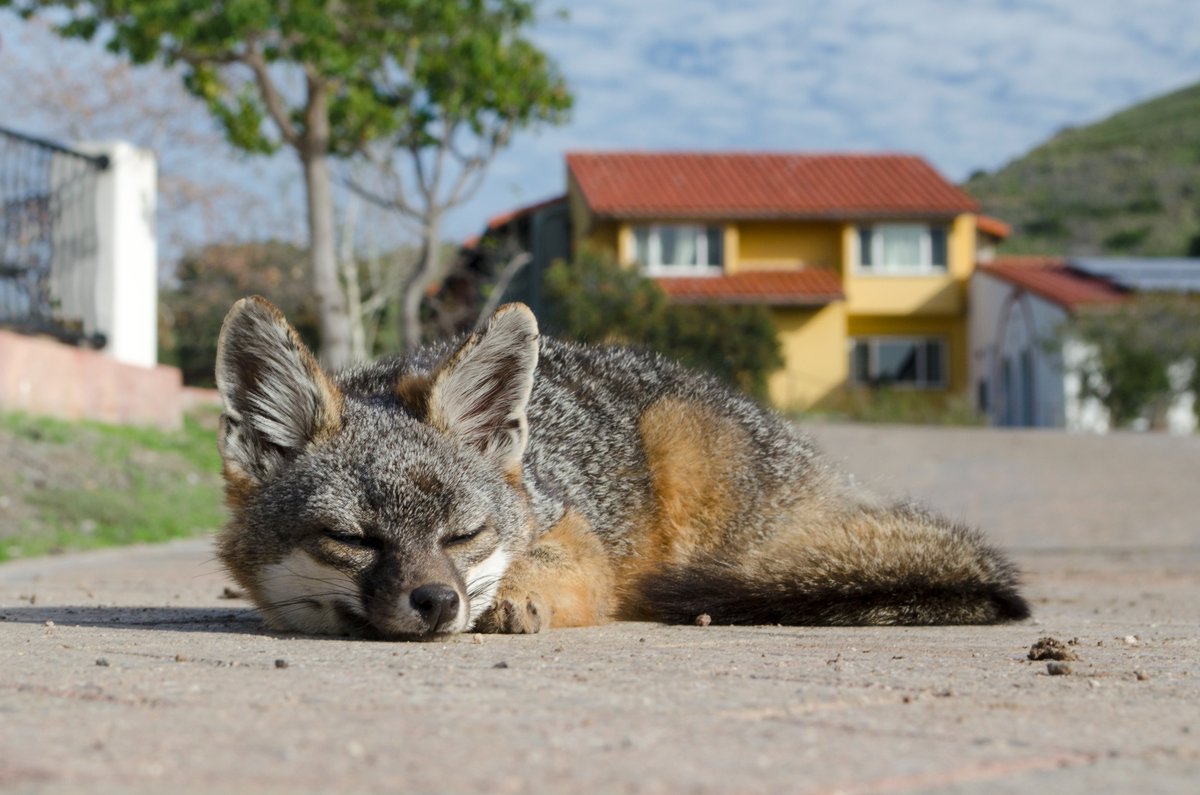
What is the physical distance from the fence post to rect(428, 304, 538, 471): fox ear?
12.1m

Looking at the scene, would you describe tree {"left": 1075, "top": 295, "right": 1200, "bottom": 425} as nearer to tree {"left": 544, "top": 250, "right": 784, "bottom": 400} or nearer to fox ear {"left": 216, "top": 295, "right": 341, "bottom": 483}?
tree {"left": 544, "top": 250, "right": 784, "bottom": 400}

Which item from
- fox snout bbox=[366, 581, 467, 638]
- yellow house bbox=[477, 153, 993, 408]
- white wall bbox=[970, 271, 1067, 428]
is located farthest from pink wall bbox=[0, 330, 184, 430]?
yellow house bbox=[477, 153, 993, 408]

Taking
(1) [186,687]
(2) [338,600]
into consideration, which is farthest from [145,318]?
(1) [186,687]

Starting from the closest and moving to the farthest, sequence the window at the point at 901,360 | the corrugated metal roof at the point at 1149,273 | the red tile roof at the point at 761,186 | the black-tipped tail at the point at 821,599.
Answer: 1. the black-tipped tail at the point at 821,599
2. the corrugated metal roof at the point at 1149,273
3. the red tile roof at the point at 761,186
4. the window at the point at 901,360

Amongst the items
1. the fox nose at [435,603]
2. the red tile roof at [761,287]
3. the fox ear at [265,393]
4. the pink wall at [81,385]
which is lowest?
the fox nose at [435,603]

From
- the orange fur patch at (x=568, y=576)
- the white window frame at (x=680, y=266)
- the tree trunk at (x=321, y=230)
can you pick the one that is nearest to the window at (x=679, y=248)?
the white window frame at (x=680, y=266)

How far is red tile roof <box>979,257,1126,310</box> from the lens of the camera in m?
33.3

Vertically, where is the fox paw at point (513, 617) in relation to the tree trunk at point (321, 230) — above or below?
below

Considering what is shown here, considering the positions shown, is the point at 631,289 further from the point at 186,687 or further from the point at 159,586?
the point at 186,687

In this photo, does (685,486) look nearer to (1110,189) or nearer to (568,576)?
(568,576)

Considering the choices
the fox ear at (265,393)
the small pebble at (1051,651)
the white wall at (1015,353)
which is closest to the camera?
the small pebble at (1051,651)

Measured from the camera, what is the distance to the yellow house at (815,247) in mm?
41594

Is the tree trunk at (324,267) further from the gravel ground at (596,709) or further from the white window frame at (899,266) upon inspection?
the white window frame at (899,266)

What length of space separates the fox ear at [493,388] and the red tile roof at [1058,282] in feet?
97.5
